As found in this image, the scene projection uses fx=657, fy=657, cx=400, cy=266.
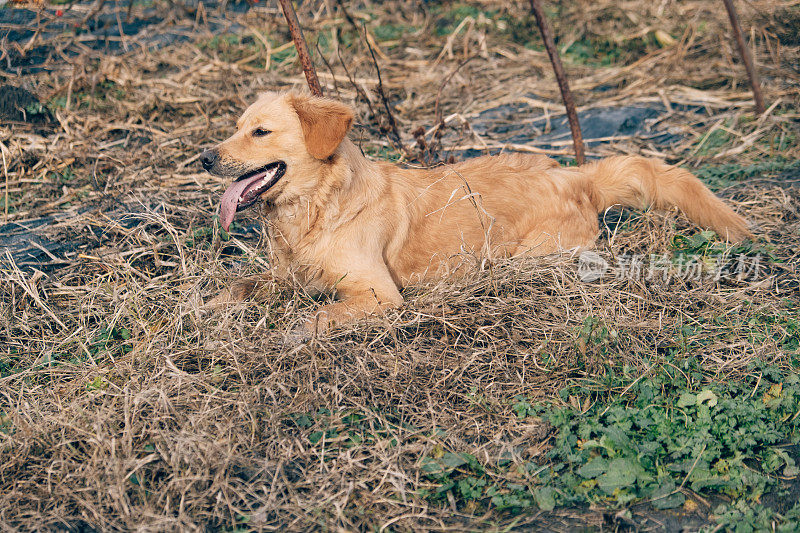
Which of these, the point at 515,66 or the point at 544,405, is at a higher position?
the point at 515,66

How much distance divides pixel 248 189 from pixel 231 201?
0.46ft

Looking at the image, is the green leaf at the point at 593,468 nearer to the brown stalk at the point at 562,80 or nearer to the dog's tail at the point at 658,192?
the dog's tail at the point at 658,192

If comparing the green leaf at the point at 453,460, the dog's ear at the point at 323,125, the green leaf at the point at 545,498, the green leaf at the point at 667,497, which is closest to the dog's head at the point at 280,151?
the dog's ear at the point at 323,125

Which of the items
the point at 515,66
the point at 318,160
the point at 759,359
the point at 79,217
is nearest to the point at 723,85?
the point at 515,66

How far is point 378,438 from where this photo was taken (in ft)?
9.51

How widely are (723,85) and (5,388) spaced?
7.53m

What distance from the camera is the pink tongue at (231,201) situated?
3.82 m

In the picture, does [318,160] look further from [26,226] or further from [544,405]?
[26,226]

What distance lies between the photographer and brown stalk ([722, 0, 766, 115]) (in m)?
6.10

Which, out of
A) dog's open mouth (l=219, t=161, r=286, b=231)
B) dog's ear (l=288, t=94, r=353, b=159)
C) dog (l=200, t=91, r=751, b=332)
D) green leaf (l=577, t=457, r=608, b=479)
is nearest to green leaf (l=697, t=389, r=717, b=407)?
green leaf (l=577, t=457, r=608, b=479)

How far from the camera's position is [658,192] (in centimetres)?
463

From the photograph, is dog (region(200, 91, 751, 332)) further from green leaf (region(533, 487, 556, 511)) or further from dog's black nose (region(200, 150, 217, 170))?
green leaf (region(533, 487, 556, 511))

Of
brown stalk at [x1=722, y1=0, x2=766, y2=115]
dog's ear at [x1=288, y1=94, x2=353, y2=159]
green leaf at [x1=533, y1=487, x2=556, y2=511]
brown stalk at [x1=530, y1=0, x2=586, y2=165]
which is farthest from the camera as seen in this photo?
brown stalk at [x1=722, y1=0, x2=766, y2=115]

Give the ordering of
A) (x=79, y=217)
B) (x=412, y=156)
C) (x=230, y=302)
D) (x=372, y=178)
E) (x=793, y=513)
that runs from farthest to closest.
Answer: (x=412, y=156) → (x=79, y=217) → (x=372, y=178) → (x=230, y=302) → (x=793, y=513)
